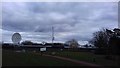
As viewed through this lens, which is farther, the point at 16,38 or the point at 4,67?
the point at 16,38

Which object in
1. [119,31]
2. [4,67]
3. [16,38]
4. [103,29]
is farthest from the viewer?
[103,29]

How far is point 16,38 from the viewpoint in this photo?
36.8m

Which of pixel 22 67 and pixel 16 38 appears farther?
pixel 16 38

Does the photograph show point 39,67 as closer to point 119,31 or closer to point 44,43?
point 119,31

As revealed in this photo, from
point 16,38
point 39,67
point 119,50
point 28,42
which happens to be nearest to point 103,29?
point 119,50

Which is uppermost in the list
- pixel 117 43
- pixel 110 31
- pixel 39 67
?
pixel 110 31

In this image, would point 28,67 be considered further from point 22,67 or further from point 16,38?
point 16,38

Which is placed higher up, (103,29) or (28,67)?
(103,29)

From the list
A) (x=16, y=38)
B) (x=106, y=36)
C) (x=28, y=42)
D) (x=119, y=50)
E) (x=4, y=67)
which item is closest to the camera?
(x=4, y=67)

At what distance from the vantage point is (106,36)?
77312mm

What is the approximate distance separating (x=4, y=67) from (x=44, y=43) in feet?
433

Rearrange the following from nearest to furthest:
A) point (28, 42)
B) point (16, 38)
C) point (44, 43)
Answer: point (16, 38)
point (44, 43)
point (28, 42)

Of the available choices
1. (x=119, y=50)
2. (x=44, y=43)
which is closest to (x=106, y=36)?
(x=119, y=50)

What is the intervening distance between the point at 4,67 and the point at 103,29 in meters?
65.0
